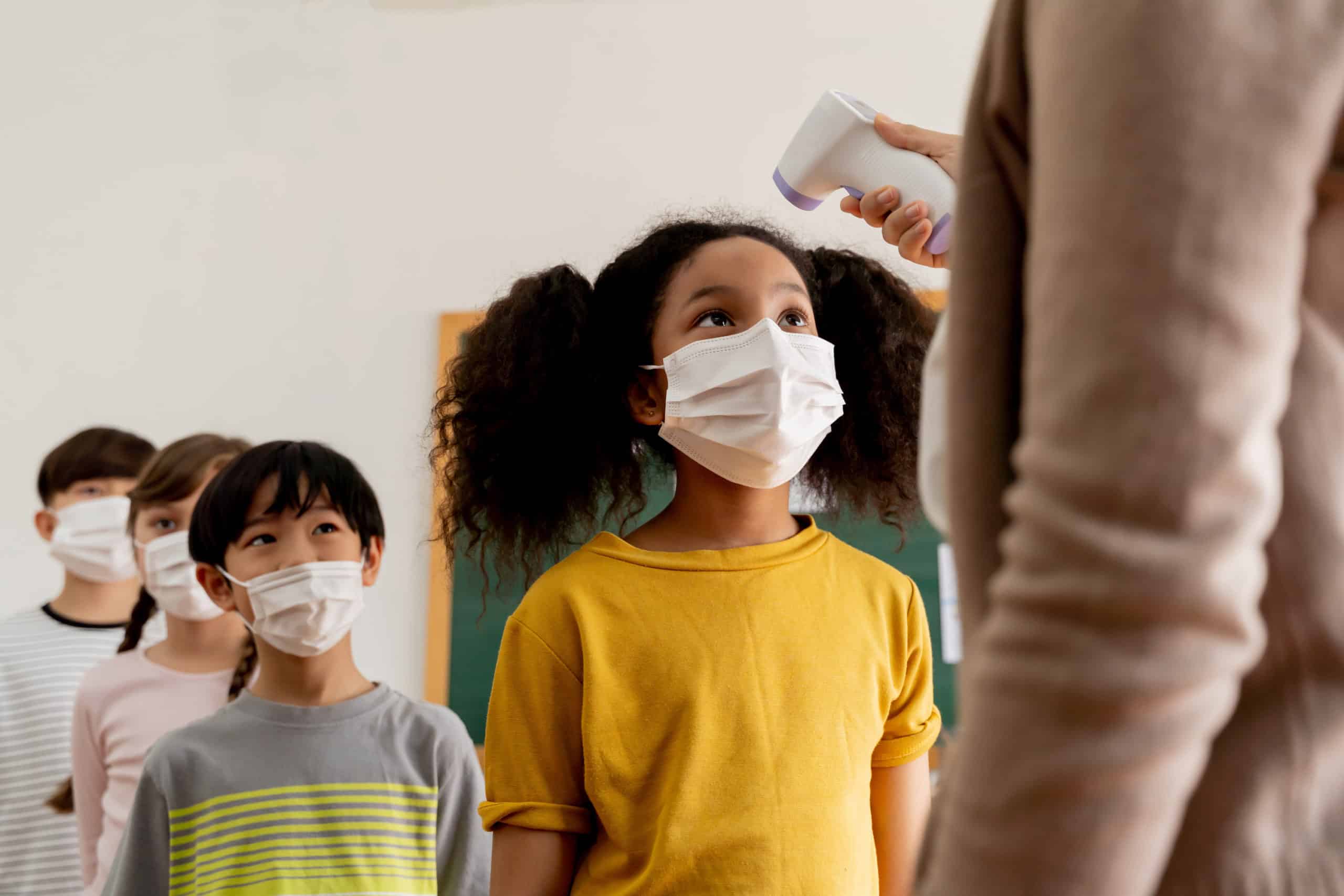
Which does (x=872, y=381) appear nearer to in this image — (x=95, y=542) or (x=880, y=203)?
(x=880, y=203)

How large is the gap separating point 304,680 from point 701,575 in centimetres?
72

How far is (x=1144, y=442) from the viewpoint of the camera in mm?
353

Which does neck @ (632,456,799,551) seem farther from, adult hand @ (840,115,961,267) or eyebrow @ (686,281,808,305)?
adult hand @ (840,115,961,267)

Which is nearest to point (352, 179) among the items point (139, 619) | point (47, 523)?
point (47, 523)

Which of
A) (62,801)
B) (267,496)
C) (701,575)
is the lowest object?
(62,801)

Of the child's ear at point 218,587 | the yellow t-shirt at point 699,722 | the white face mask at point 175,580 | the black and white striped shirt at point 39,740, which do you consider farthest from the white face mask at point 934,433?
the black and white striped shirt at point 39,740

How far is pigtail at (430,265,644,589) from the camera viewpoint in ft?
4.07

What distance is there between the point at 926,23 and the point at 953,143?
1680 mm

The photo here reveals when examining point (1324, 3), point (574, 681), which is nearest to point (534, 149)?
point (574, 681)

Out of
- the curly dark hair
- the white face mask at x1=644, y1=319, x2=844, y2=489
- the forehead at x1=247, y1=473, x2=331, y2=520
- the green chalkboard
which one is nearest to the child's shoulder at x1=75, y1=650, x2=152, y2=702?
the forehead at x1=247, y1=473, x2=331, y2=520

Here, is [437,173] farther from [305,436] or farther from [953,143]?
[953,143]

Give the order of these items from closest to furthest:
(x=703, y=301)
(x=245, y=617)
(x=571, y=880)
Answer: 1. (x=571, y=880)
2. (x=703, y=301)
3. (x=245, y=617)

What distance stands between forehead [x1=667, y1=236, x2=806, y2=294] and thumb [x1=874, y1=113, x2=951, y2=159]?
0.55 feet

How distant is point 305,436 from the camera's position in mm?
2541
